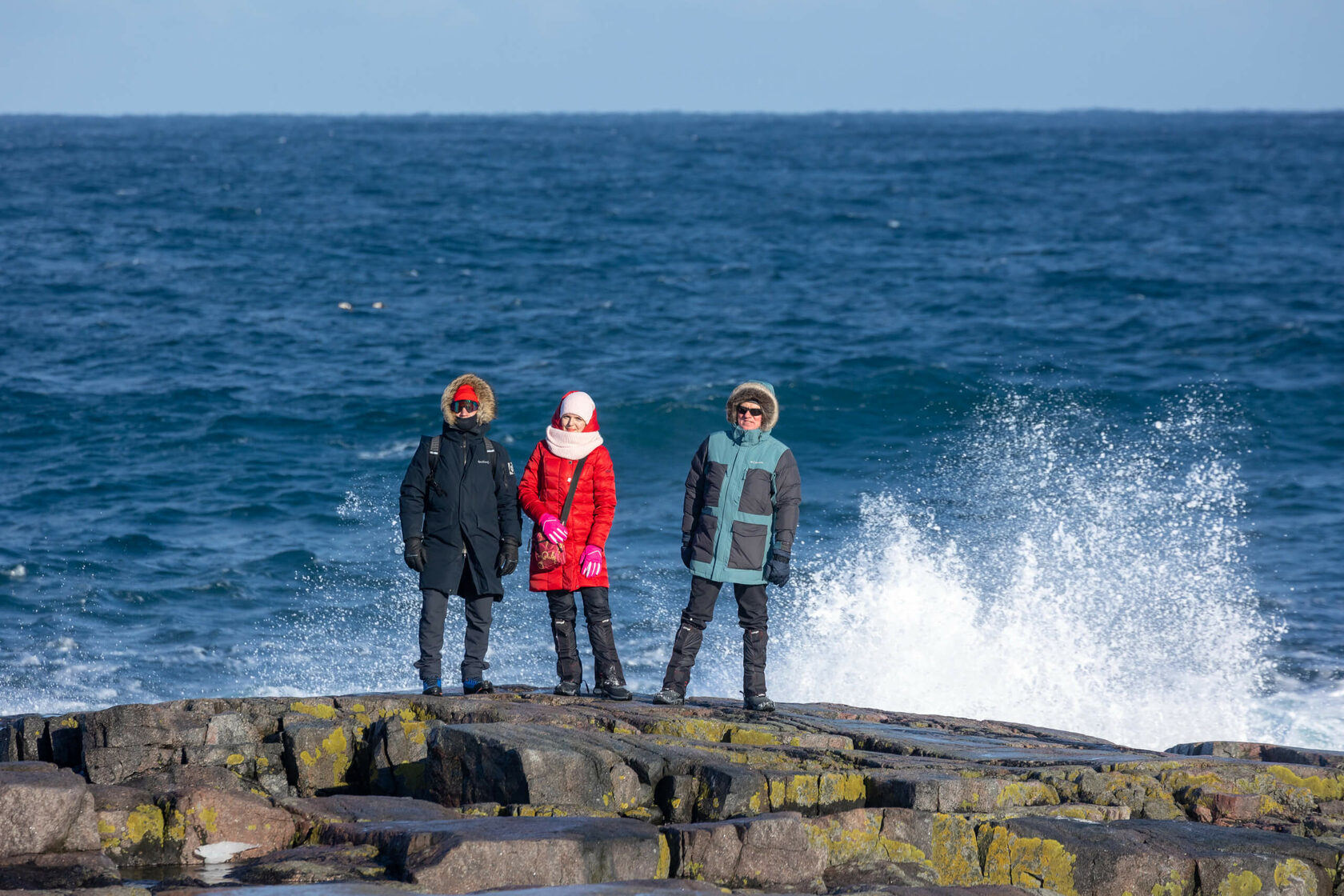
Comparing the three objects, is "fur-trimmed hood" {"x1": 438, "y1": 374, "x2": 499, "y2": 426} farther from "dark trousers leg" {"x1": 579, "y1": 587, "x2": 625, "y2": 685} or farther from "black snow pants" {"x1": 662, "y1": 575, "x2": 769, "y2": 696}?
"black snow pants" {"x1": 662, "y1": 575, "x2": 769, "y2": 696}

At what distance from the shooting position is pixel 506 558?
24.5 ft

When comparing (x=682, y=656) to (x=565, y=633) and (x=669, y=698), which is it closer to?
(x=669, y=698)

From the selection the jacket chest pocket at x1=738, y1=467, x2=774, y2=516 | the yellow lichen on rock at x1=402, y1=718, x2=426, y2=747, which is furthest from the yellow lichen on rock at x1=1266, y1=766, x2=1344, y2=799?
the yellow lichen on rock at x1=402, y1=718, x2=426, y2=747

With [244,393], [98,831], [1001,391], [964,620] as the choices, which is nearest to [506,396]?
[244,393]

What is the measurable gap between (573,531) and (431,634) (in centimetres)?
106

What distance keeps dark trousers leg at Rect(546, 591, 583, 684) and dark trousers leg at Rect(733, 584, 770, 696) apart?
1.01m

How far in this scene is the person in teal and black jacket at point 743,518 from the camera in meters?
7.31

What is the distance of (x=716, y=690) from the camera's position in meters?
10.8

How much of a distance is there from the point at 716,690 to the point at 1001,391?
1222cm

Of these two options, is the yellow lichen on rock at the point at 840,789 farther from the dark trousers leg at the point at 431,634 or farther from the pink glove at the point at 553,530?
the dark trousers leg at the point at 431,634

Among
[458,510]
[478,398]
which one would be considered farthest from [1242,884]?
[478,398]

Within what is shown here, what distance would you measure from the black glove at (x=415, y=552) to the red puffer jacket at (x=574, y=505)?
0.65 metres

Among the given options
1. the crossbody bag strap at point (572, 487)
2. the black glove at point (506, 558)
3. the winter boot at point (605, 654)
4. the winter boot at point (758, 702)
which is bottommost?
the winter boot at point (758, 702)

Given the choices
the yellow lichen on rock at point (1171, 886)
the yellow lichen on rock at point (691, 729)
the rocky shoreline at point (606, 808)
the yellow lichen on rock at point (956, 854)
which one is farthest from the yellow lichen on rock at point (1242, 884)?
the yellow lichen on rock at point (691, 729)
